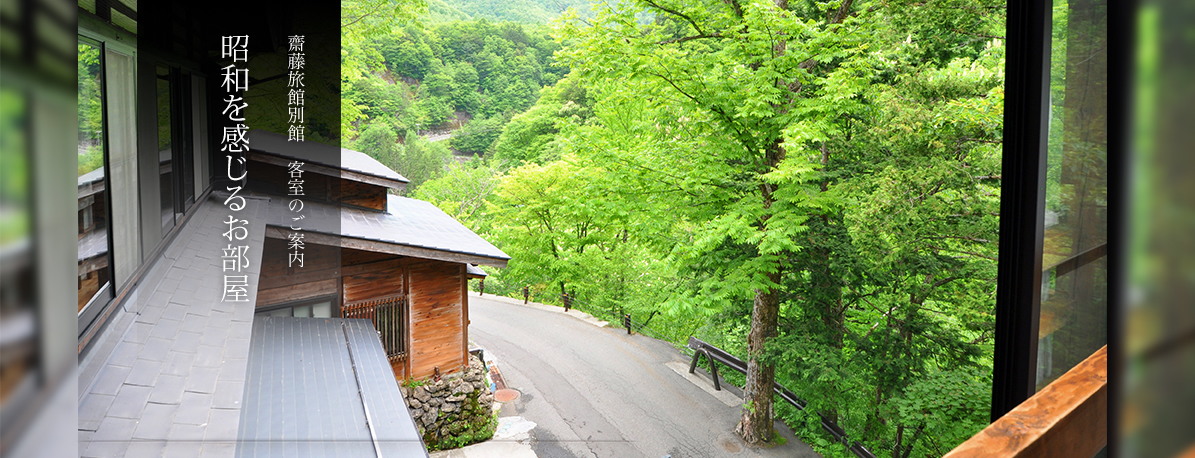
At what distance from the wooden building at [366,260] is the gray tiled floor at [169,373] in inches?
115

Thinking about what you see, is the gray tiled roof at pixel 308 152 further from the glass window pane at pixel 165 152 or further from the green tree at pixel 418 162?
the green tree at pixel 418 162

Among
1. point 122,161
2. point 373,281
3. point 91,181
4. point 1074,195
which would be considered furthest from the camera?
point 373,281

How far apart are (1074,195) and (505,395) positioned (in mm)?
10533

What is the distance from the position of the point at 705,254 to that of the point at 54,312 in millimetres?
8673

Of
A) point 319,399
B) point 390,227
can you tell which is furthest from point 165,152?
point 390,227

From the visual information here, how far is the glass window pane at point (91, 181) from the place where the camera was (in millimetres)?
2758

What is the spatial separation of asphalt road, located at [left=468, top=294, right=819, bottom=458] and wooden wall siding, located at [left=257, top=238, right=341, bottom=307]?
4.45m

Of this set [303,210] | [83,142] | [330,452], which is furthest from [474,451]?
[83,142]

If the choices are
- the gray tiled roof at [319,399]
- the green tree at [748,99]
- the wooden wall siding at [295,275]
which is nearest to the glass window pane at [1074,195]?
the green tree at [748,99]

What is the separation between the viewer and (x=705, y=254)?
875 cm

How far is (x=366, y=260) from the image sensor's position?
7.95m

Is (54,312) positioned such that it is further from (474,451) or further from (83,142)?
(474,451)

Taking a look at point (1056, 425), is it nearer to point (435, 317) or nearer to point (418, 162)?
point (435, 317)

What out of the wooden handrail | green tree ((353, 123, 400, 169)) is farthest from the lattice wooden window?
green tree ((353, 123, 400, 169))
